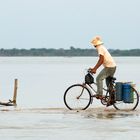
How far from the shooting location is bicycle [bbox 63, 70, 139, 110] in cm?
1844

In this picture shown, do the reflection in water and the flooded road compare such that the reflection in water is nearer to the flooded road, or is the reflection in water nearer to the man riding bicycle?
the flooded road

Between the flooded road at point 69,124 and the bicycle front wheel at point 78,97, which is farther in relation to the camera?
the bicycle front wheel at point 78,97

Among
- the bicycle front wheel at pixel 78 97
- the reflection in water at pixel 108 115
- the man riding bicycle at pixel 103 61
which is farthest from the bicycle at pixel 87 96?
the reflection in water at pixel 108 115

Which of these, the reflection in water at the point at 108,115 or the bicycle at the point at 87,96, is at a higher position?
the bicycle at the point at 87,96

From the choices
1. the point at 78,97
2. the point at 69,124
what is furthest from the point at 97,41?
the point at 69,124

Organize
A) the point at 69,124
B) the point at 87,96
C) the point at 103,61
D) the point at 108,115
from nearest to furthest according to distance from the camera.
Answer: the point at 69,124
the point at 108,115
the point at 103,61
the point at 87,96

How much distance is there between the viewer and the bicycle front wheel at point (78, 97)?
60.6ft

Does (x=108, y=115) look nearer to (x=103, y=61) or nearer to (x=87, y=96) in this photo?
(x=87, y=96)

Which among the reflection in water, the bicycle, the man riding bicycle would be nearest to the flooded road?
the reflection in water

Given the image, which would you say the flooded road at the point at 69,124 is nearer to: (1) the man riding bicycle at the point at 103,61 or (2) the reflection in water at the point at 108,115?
(2) the reflection in water at the point at 108,115

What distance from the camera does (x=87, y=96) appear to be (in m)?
18.5

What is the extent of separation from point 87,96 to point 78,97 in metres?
0.24

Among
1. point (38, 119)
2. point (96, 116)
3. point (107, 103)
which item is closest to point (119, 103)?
point (107, 103)

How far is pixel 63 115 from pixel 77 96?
51.2 inches
